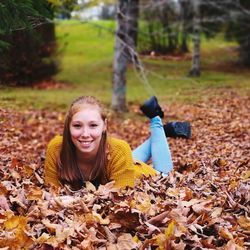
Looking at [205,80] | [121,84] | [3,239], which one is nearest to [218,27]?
[205,80]

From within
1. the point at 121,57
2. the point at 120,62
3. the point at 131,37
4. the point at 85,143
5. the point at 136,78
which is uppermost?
the point at 131,37

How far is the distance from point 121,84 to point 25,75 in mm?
5926

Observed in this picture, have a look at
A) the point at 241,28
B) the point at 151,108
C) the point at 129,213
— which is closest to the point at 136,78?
the point at 241,28

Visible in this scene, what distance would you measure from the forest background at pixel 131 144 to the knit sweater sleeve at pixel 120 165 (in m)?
0.14

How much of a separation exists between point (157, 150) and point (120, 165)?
1427mm

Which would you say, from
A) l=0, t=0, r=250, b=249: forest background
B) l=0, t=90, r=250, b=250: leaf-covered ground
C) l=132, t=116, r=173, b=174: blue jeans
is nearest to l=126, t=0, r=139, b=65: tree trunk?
l=0, t=0, r=250, b=249: forest background

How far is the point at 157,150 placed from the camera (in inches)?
215

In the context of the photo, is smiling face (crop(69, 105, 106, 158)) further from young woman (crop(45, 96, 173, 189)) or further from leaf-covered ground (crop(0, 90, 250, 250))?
leaf-covered ground (crop(0, 90, 250, 250))

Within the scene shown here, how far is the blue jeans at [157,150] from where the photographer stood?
17.8 feet

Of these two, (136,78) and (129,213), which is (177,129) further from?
(136,78)

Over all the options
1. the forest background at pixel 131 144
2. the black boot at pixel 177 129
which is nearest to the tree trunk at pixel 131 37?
the forest background at pixel 131 144

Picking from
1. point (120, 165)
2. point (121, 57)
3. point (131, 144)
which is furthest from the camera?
point (121, 57)

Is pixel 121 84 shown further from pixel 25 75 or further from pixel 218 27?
pixel 218 27

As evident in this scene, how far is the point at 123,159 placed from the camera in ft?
13.5
